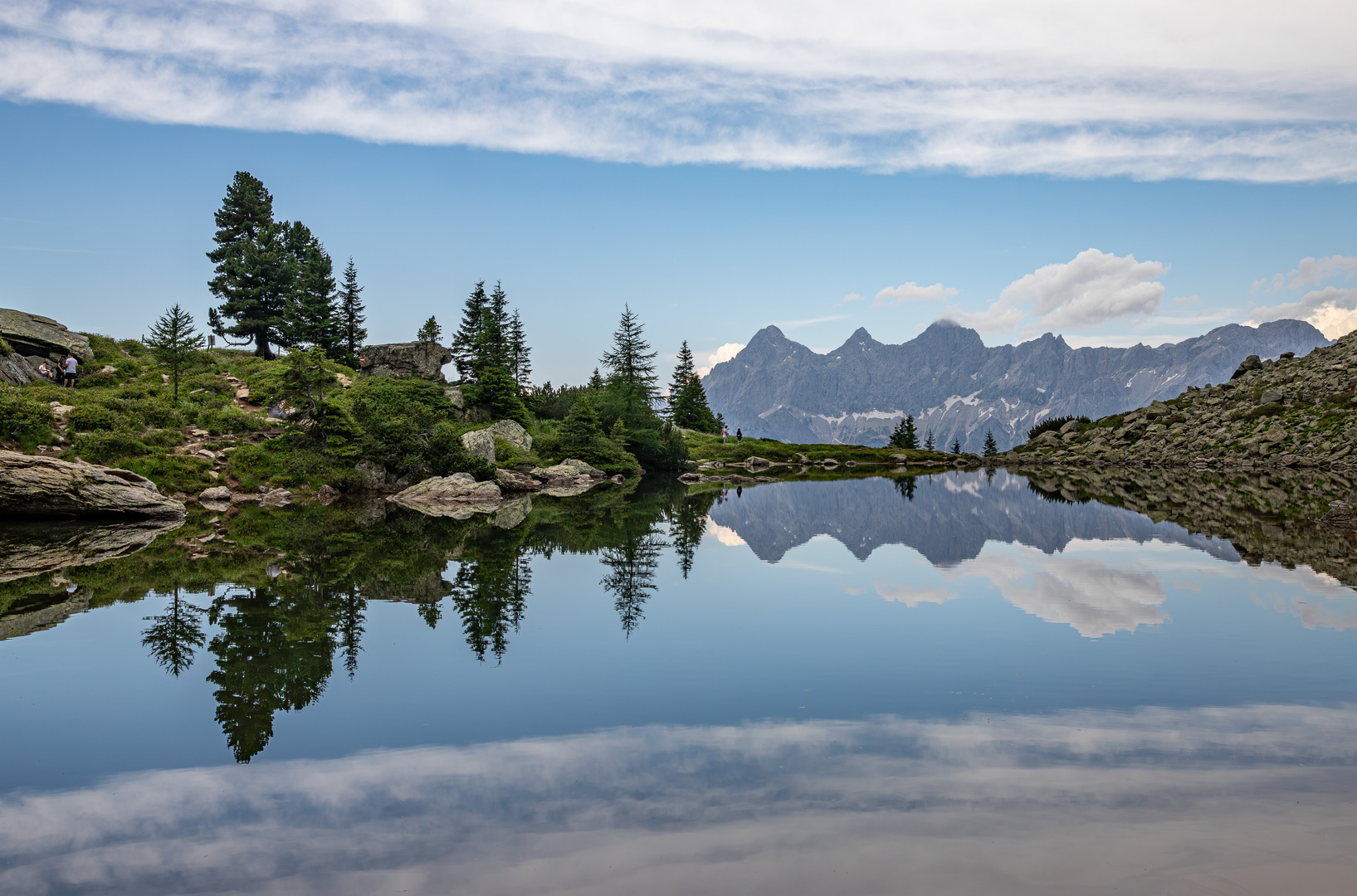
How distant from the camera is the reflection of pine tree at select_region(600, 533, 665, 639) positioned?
13645mm

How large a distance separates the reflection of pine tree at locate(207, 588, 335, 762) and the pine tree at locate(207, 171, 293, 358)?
2318 inches

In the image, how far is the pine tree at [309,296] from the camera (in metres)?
65.4

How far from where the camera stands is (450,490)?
128ft

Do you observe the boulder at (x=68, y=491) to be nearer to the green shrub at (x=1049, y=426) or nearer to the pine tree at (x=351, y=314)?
the pine tree at (x=351, y=314)

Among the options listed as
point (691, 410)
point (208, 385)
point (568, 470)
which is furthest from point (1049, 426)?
point (208, 385)

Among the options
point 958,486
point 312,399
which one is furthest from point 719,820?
point 958,486

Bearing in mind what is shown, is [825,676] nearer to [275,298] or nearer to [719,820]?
[719,820]

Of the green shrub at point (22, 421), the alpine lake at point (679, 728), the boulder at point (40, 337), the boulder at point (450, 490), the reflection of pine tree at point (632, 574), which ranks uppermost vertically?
the boulder at point (40, 337)

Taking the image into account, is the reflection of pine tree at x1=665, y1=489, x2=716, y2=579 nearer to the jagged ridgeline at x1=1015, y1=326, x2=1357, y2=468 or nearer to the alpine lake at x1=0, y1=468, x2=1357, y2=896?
the alpine lake at x1=0, y1=468, x2=1357, y2=896

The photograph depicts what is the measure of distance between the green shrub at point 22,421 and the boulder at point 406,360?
33.3m

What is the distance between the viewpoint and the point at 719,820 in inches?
230

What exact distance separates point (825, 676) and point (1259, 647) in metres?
6.58

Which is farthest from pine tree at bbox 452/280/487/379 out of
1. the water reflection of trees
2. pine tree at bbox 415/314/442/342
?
the water reflection of trees

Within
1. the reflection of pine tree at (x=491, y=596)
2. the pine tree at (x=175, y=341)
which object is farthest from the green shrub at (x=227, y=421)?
the reflection of pine tree at (x=491, y=596)
